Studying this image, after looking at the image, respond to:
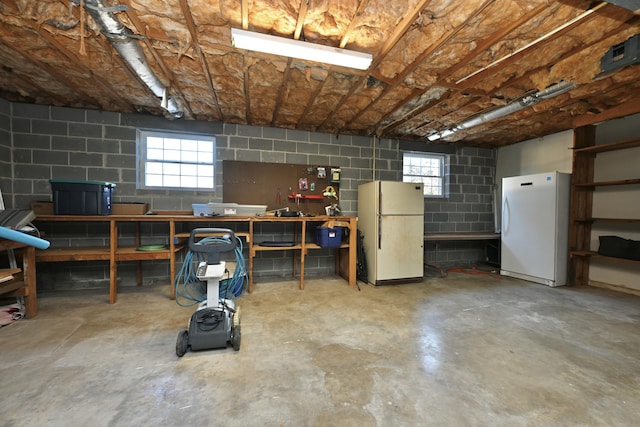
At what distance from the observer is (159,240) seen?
12.5 feet

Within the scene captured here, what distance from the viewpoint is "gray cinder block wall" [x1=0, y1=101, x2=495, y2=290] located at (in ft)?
11.1

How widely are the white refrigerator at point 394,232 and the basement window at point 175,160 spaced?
2.56m

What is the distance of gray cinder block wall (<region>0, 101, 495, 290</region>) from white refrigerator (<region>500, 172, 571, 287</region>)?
6.42ft

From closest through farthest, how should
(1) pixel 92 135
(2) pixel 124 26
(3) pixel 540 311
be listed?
(2) pixel 124 26
(3) pixel 540 311
(1) pixel 92 135

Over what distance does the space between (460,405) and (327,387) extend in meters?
0.79

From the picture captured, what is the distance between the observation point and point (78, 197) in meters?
3.00

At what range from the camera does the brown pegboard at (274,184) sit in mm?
4027

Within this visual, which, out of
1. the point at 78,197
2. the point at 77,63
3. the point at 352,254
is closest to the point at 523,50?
the point at 352,254

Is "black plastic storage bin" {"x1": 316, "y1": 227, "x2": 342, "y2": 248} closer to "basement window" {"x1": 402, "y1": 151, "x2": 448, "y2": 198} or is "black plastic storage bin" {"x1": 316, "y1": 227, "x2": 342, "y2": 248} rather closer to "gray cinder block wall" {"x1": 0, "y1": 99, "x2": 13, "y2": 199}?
"basement window" {"x1": 402, "y1": 151, "x2": 448, "y2": 198}

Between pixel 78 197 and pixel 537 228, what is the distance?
20.7 ft

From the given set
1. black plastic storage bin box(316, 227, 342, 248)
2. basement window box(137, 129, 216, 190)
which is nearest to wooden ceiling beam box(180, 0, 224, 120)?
basement window box(137, 129, 216, 190)

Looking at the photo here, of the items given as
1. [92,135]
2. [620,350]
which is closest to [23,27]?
[92,135]

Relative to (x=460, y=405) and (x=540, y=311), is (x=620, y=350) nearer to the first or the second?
(x=540, y=311)

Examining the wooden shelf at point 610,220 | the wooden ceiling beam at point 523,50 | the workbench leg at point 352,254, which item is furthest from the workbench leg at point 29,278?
the wooden shelf at point 610,220
